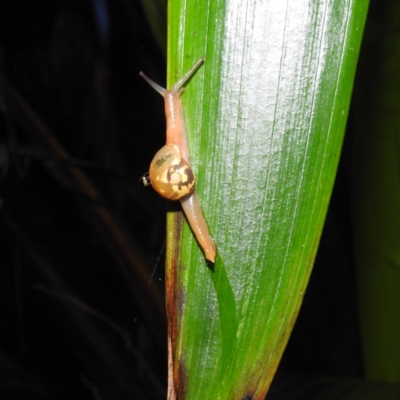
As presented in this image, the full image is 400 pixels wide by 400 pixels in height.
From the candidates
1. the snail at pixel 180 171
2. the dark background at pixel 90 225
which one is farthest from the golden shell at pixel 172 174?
the dark background at pixel 90 225

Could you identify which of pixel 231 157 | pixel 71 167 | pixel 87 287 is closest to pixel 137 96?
pixel 71 167

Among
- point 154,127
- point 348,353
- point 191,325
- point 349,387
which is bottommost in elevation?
point 348,353

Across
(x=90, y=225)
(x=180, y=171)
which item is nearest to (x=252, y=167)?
(x=180, y=171)

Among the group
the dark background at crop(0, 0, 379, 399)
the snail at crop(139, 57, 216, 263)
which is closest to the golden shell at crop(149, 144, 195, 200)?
the snail at crop(139, 57, 216, 263)

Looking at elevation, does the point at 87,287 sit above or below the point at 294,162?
below

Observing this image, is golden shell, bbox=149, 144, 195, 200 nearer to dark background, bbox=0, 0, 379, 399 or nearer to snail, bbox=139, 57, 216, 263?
snail, bbox=139, 57, 216, 263

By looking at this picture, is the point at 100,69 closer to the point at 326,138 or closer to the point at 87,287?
the point at 87,287
